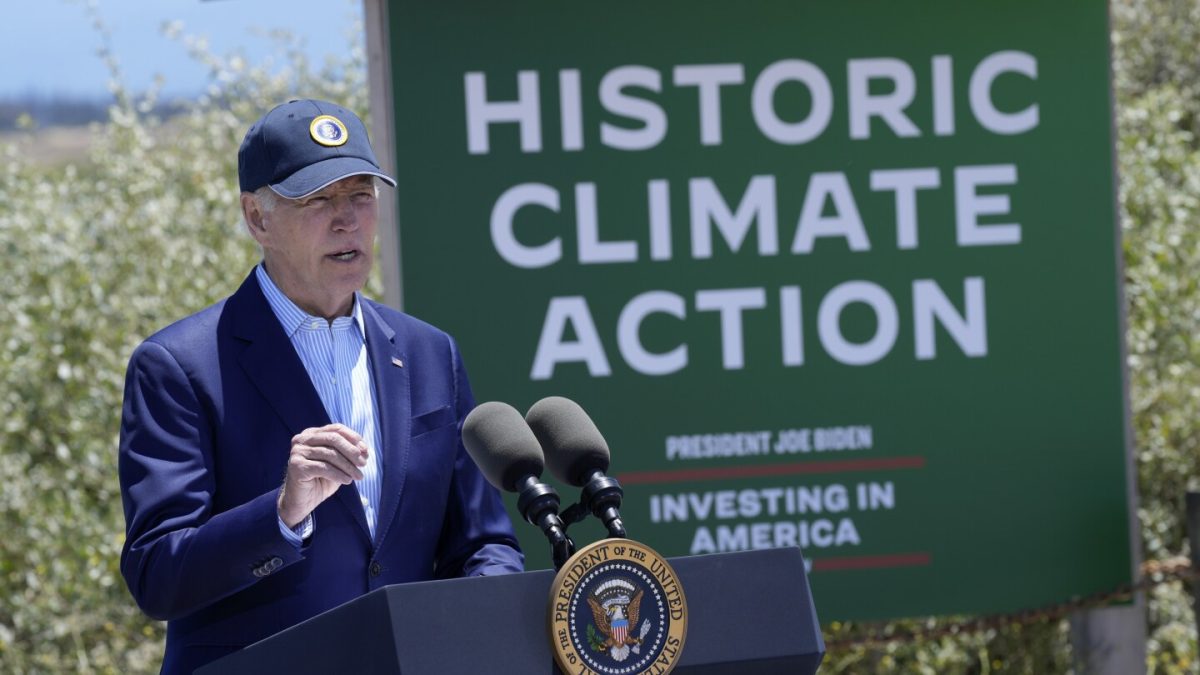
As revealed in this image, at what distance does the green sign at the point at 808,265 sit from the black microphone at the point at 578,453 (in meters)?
2.45

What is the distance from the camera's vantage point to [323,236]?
2.24 metres

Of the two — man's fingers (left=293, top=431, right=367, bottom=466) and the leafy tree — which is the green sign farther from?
man's fingers (left=293, top=431, right=367, bottom=466)

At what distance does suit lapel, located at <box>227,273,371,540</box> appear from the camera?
225 centimetres

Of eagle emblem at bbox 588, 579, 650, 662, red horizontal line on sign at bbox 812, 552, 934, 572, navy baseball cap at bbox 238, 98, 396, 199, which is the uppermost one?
navy baseball cap at bbox 238, 98, 396, 199

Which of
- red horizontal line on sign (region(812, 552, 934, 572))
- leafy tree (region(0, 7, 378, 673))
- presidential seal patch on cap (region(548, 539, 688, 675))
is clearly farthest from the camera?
leafy tree (region(0, 7, 378, 673))

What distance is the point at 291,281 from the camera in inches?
91.7

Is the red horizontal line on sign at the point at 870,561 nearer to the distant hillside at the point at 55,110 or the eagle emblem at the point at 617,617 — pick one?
the eagle emblem at the point at 617,617

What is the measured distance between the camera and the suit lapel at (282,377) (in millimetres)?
2254

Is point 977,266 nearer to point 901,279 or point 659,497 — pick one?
point 901,279

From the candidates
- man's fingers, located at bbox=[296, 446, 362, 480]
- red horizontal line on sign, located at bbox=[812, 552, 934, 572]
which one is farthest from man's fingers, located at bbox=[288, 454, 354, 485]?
red horizontal line on sign, located at bbox=[812, 552, 934, 572]

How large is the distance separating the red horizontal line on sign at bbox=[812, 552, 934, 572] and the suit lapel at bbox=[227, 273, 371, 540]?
2.65m

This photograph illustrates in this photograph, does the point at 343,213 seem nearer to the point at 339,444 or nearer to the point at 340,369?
the point at 340,369

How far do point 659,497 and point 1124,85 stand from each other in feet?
15.9

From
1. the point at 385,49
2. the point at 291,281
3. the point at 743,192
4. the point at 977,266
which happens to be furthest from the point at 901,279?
the point at 291,281
